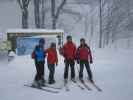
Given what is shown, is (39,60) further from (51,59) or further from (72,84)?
(72,84)

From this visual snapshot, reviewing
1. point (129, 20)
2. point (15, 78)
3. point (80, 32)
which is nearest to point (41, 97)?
point (15, 78)

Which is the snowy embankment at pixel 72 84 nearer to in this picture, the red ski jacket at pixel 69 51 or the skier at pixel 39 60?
the skier at pixel 39 60

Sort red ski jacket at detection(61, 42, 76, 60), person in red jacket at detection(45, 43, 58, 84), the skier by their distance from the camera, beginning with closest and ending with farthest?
the skier, person in red jacket at detection(45, 43, 58, 84), red ski jacket at detection(61, 42, 76, 60)

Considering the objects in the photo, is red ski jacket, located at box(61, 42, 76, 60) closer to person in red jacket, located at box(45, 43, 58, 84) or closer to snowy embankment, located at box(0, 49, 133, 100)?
person in red jacket, located at box(45, 43, 58, 84)

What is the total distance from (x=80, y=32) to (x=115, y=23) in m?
22.3

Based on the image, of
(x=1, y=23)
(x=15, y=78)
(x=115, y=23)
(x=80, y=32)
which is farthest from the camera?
(x=80, y=32)

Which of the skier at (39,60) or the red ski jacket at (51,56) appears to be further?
the red ski jacket at (51,56)

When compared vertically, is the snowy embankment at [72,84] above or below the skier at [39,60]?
below

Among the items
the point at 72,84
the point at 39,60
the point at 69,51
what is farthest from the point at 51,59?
the point at 72,84

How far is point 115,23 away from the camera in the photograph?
39.3 metres

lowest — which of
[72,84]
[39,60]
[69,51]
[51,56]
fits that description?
[72,84]

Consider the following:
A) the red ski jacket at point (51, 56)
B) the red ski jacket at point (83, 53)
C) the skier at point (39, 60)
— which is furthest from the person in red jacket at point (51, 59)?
the red ski jacket at point (83, 53)

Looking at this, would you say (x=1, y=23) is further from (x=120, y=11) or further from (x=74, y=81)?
(x=74, y=81)

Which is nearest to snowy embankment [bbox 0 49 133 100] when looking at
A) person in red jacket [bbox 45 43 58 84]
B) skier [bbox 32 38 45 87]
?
person in red jacket [bbox 45 43 58 84]
